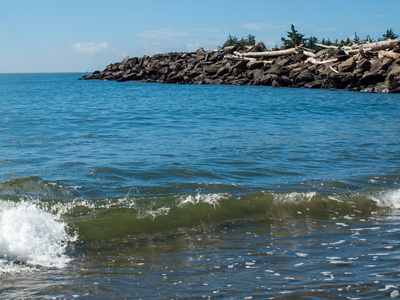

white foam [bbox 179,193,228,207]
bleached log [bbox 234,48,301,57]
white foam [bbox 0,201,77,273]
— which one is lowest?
white foam [bbox 0,201,77,273]

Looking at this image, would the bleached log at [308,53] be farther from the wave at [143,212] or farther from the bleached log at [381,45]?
the wave at [143,212]

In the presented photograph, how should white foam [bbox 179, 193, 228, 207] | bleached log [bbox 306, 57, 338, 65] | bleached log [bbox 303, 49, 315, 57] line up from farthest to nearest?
bleached log [bbox 303, 49, 315, 57]
bleached log [bbox 306, 57, 338, 65]
white foam [bbox 179, 193, 228, 207]

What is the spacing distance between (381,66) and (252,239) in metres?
27.9

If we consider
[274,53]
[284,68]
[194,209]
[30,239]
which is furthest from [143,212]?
[274,53]

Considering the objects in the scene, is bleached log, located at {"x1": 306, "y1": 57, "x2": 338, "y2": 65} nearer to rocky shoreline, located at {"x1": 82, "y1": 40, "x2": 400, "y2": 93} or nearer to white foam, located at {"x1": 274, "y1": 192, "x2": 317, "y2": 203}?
rocky shoreline, located at {"x1": 82, "y1": 40, "x2": 400, "y2": 93}

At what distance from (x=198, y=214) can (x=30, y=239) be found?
2.52m

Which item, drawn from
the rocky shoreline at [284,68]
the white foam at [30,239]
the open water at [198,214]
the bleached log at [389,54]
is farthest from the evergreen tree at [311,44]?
the white foam at [30,239]

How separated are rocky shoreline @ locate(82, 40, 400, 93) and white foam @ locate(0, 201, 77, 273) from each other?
90.4 ft

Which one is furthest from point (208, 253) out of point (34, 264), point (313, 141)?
point (313, 141)

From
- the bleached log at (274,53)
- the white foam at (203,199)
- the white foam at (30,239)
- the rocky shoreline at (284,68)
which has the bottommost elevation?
the white foam at (30,239)

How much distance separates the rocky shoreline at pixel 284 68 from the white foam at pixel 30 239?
27.6 m

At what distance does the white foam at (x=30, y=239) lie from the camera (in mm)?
4980

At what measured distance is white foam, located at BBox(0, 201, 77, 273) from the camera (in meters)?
4.98

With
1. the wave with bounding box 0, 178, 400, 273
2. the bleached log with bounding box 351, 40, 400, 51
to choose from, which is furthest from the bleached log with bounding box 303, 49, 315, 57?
the wave with bounding box 0, 178, 400, 273
